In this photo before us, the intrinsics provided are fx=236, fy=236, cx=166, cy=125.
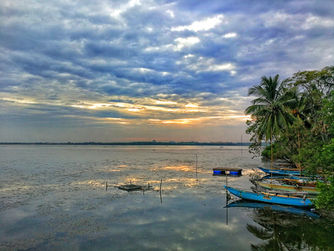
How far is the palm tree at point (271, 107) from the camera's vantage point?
98.7 ft

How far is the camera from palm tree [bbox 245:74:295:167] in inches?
1184

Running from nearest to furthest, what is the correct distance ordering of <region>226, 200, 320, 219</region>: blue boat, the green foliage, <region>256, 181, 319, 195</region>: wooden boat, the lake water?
1. the green foliage
2. the lake water
3. <region>226, 200, 320, 219</region>: blue boat
4. <region>256, 181, 319, 195</region>: wooden boat

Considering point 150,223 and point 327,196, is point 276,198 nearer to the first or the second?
point 150,223

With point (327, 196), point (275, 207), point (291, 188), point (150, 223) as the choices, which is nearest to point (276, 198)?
point (275, 207)

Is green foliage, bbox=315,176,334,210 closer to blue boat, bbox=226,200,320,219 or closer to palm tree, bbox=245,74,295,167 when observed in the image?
blue boat, bbox=226,200,320,219

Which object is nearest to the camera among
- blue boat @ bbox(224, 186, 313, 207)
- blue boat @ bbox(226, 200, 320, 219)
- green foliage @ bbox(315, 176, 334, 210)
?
green foliage @ bbox(315, 176, 334, 210)

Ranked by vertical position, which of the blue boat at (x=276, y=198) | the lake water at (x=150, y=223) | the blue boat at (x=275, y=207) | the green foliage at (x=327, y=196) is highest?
the green foliage at (x=327, y=196)

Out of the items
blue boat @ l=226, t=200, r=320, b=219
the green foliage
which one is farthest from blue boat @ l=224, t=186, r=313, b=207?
the green foliage

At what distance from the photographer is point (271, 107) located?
100 feet

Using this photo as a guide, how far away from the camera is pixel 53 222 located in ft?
58.3

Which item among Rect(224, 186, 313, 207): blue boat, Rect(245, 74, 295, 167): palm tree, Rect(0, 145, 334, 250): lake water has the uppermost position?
Rect(245, 74, 295, 167): palm tree

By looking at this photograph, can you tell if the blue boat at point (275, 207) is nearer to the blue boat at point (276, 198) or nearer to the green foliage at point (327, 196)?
the blue boat at point (276, 198)

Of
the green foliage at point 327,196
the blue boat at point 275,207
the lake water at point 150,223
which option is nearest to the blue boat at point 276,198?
the blue boat at point 275,207

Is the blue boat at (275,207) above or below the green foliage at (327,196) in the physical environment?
below
